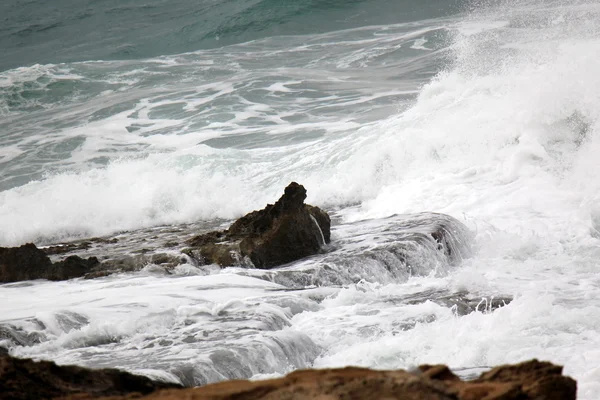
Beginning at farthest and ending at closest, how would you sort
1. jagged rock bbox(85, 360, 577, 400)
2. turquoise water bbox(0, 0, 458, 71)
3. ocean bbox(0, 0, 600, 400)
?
turquoise water bbox(0, 0, 458, 71), ocean bbox(0, 0, 600, 400), jagged rock bbox(85, 360, 577, 400)

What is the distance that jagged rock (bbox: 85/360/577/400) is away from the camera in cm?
285

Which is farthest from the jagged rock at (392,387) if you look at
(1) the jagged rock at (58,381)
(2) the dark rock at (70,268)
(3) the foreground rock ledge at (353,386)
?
(2) the dark rock at (70,268)

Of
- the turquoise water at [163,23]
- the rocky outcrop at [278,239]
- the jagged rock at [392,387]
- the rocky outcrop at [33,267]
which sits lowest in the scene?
the rocky outcrop at [278,239]

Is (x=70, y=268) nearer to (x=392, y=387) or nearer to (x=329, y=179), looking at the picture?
(x=329, y=179)

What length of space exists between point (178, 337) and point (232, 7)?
33.1 m

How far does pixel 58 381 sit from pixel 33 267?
22.0 feet

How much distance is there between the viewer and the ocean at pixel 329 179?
22.3 feet

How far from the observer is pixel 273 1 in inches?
1458

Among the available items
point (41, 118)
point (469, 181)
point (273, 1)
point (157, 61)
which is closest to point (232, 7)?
point (273, 1)

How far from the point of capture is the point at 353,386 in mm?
2891

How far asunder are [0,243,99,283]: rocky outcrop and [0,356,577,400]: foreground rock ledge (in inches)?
255

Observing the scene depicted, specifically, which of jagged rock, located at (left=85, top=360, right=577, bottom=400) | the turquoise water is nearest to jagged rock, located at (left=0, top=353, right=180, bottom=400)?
jagged rock, located at (left=85, top=360, right=577, bottom=400)

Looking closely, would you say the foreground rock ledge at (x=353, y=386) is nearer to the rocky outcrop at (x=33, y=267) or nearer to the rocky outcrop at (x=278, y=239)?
the rocky outcrop at (x=278, y=239)

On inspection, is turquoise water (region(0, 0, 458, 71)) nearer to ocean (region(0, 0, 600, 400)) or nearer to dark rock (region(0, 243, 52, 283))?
ocean (region(0, 0, 600, 400))
